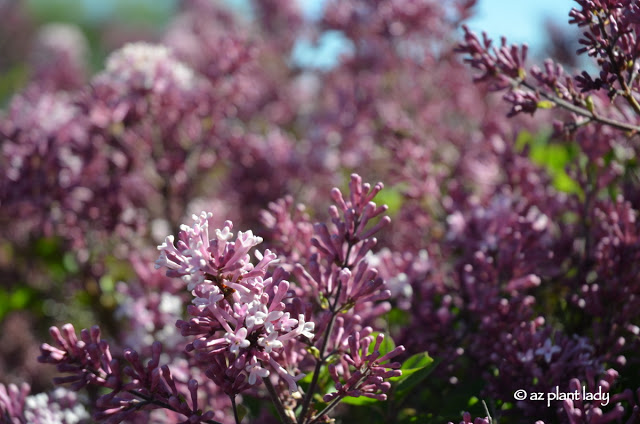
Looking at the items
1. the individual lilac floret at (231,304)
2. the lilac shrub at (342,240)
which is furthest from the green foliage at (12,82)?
the individual lilac floret at (231,304)

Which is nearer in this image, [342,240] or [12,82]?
[342,240]

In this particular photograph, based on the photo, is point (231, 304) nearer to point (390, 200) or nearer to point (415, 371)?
point (415, 371)

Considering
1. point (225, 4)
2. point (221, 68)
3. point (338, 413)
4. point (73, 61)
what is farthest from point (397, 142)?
point (225, 4)

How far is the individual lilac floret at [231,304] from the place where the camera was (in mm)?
1011

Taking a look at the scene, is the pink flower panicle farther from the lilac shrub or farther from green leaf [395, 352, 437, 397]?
green leaf [395, 352, 437, 397]

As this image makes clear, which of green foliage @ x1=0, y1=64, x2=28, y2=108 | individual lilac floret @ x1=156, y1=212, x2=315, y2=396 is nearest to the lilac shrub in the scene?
individual lilac floret @ x1=156, y1=212, x2=315, y2=396

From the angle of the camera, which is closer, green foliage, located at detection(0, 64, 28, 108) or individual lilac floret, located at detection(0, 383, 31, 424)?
individual lilac floret, located at detection(0, 383, 31, 424)

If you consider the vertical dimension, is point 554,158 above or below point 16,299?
above

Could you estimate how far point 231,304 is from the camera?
107 cm

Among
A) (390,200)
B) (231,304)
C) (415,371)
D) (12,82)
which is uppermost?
(12,82)

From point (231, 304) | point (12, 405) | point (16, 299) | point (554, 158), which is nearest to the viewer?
point (231, 304)

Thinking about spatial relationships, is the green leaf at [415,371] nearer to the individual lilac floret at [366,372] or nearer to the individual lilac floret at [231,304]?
the individual lilac floret at [366,372]

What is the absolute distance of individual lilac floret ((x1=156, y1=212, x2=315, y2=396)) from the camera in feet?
3.32

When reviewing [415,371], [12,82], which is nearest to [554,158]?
[415,371]
